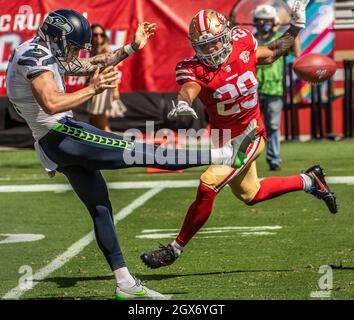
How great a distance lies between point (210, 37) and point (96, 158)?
1.46 m

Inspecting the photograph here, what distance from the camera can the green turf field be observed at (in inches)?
279

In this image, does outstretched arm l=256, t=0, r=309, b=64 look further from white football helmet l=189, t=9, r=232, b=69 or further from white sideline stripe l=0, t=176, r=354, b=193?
white sideline stripe l=0, t=176, r=354, b=193

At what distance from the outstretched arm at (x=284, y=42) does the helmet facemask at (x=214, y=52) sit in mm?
438

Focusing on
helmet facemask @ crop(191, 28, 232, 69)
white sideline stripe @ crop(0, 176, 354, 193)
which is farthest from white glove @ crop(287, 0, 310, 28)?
white sideline stripe @ crop(0, 176, 354, 193)

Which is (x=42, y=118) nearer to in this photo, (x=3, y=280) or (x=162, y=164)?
(x=162, y=164)

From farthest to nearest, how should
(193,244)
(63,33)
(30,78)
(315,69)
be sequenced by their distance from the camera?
(315,69), (193,244), (63,33), (30,78)

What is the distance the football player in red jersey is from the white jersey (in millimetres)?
1015

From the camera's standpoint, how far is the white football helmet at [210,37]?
7.67m

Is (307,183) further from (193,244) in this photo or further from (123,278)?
(123,278)

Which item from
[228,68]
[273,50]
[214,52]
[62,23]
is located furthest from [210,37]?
[62,23]

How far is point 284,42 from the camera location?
8.27 m
